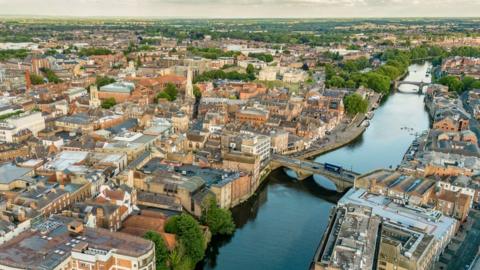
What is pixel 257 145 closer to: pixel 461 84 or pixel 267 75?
pixel 267 75

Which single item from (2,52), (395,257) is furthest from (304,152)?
(2,52)

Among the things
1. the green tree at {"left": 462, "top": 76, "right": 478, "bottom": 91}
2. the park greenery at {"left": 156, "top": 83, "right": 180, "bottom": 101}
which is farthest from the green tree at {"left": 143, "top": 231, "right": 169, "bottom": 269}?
the green tree at {"left": 462, "top": 76, "right": 478, "bottom": 91}

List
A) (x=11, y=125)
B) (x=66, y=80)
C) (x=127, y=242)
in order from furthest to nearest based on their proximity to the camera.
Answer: (x=66, y=80) < (x=11, y=125) < (x=127, y=242)

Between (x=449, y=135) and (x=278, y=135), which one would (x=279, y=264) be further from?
(x=449, y=135)

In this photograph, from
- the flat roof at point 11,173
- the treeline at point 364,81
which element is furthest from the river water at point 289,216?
the treeline at point 364,81

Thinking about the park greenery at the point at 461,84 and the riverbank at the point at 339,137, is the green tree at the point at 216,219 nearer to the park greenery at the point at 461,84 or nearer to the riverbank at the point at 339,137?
the riverbank at the point at 339,137

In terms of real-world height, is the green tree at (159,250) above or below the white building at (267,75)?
below
